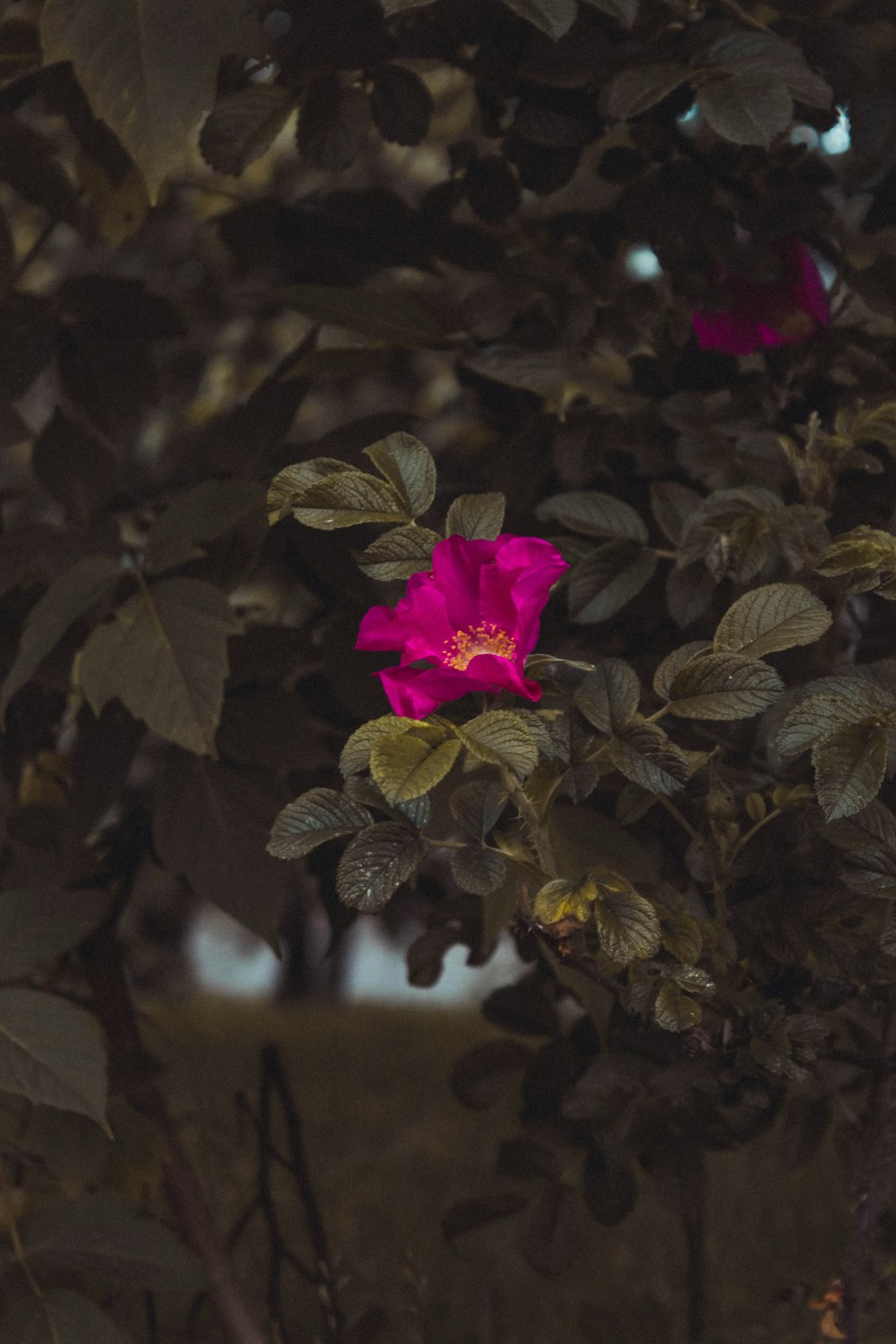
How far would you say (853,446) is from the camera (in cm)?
120

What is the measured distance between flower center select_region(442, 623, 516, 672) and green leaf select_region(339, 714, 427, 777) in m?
0.07

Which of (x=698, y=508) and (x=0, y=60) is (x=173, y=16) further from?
(x=698, y=508)

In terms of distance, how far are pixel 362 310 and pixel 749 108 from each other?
0.36 meters

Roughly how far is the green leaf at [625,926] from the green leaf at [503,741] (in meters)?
0.12

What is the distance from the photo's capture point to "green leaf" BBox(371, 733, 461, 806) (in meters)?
0.79

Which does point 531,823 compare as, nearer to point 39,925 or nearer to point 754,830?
point 754,830

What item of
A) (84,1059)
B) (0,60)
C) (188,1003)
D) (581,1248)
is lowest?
(188,1003)

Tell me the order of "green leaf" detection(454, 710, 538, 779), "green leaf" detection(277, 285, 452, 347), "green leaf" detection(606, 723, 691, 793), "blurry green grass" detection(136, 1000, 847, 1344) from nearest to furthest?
"green leaf" detection(454, 710, 538, 779)
"green leaf" detection(606, 723, 691, 793)
"green leaf" detection(277, 285, 452, 347)
"blurry green grass" detection(136, 1000, 847, 1344)

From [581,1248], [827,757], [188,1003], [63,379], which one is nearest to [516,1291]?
[581,1248]

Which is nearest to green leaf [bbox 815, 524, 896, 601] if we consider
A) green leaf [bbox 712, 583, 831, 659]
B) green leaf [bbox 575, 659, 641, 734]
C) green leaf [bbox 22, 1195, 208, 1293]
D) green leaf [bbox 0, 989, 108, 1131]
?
green leaf [bbox 712, 583, 831, 659]

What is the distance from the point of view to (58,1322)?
1220 mm

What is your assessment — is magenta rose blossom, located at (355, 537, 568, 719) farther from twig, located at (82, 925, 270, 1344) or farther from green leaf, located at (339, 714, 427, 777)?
twig, located at (82, 925, 270, 1344)

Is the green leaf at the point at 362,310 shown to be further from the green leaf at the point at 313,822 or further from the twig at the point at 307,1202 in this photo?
the twig at the point at 307,1202

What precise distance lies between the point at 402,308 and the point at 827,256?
1.38 ft
